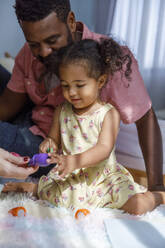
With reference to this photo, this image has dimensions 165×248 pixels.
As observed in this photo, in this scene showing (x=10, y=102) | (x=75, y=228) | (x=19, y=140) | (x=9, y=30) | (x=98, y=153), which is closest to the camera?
(x=75, y=228)

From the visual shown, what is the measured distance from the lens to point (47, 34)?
1165 mm

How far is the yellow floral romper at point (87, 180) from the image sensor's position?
1169 millimetres

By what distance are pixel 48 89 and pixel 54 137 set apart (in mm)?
244

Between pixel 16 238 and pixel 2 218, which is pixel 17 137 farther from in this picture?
pixel 16 238

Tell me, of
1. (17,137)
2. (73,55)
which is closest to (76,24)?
(73,55)

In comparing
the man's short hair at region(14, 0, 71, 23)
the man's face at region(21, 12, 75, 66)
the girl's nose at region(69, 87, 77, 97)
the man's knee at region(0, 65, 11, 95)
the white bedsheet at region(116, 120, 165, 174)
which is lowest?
the white bedsheet at region(116, 120, 165, 174)

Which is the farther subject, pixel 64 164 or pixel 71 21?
pixel 71 21

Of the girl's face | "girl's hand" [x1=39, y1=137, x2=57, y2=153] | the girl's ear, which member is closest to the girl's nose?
the girl's face

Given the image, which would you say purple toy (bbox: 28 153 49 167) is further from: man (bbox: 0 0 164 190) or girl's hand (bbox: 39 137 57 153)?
man (bbox: 0 0 164 190)

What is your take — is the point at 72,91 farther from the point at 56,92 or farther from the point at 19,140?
the point at 19,140

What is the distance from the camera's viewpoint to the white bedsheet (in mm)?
1595

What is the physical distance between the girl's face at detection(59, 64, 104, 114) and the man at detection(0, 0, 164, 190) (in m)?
0.11

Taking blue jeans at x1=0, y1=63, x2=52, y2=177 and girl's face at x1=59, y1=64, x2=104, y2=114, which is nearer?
girl's face at x1=59, y1=64, x2=104, y2=114

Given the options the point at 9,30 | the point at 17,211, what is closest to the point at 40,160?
the point at 17,211
